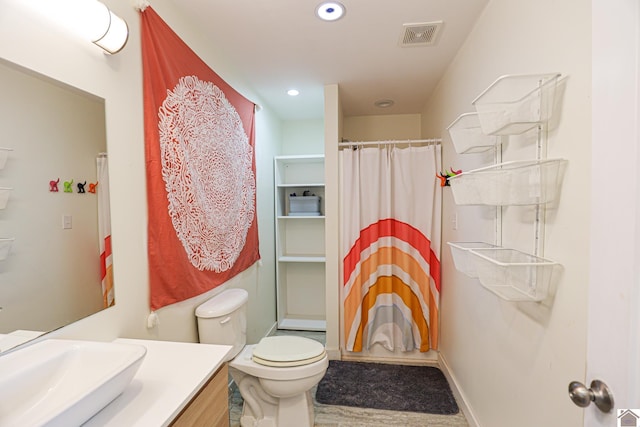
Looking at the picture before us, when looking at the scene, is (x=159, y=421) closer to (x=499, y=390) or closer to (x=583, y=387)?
(x=583, y=387)

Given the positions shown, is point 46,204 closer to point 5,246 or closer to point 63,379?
point 5,246

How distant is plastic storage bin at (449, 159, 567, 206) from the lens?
97 cm

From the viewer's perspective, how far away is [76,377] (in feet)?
2.66

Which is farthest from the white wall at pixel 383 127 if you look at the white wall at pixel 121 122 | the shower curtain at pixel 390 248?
the white wall at pixel 121 122

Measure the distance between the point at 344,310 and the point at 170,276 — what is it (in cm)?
164

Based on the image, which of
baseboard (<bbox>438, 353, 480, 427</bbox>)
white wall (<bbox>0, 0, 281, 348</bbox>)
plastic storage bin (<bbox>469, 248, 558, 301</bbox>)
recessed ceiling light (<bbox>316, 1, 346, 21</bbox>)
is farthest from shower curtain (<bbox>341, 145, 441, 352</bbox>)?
white wall (<bbox>0, 0, 281, 348</bbox>)

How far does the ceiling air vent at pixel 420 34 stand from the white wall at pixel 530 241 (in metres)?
0.23

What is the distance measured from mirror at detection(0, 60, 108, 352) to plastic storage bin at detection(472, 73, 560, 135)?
1506mm

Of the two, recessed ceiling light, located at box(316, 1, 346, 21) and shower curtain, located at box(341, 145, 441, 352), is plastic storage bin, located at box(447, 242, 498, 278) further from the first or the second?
recessed ceiling light, located at box(316, 1, 346, 21)

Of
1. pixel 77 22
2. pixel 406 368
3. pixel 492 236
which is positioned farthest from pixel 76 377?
pixel 406 368

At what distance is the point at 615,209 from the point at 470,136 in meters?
1.06

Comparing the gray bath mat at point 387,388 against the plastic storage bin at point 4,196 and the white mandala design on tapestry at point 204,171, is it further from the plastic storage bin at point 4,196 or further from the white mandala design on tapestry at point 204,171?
the plastic storage bin at point 4,196

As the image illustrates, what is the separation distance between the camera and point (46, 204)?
0.90 m

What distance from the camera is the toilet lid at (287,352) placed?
5.32 ft
